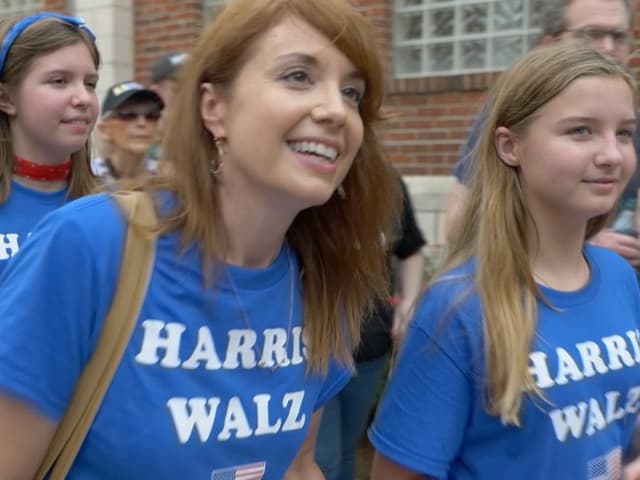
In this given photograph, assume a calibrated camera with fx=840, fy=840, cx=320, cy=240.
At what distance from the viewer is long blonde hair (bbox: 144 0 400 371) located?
1.57m

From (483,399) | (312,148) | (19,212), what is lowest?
(19,212)

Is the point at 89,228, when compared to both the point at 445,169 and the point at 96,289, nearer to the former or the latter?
the point at 96,289

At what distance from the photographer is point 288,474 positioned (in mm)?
1916

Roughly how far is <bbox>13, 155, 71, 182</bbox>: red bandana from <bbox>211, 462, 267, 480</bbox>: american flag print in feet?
4.62

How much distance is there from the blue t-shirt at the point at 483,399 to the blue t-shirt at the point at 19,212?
1250 mm

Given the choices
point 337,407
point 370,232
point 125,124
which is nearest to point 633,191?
point 370,232

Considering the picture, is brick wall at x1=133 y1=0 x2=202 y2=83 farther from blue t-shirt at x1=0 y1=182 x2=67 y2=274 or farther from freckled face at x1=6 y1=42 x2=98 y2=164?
blue t-shirt at x1=0 y1=182 x2=67 y2=274

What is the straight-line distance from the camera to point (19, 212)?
2535mm

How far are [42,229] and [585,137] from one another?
3.63 ft

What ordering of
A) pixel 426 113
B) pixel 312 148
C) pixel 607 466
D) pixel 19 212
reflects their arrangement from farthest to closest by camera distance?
pixel 426 113
pixel 19 212
pixel 607 466
pixel 312 148

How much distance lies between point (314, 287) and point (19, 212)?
115 centimetres

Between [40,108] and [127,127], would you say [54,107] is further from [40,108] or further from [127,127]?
[127,127]

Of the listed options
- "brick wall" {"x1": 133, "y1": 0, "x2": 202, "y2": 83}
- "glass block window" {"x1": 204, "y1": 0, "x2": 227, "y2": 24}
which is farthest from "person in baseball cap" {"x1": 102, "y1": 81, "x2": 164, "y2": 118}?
"glass block window" {"x1": 204, "y1": 0, "x2": 227, "y2": 24}

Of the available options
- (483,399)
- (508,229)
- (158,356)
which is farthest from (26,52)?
(483,399)
